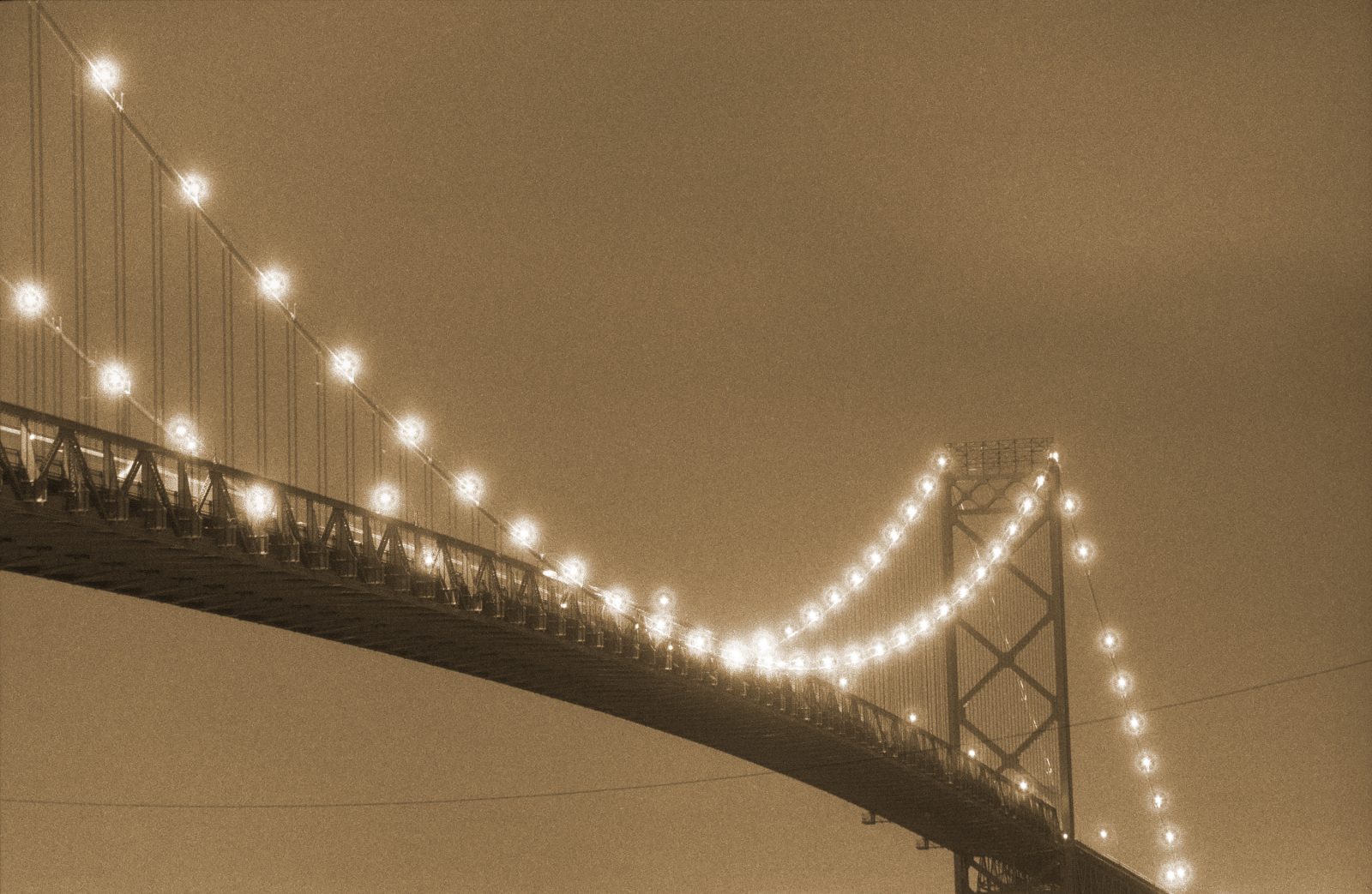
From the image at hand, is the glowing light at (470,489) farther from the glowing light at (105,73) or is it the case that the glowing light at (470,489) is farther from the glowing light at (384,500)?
the glowing light at (105,73)

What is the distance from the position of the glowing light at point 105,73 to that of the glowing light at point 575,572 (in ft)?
36.8

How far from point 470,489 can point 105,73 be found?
1197 cm

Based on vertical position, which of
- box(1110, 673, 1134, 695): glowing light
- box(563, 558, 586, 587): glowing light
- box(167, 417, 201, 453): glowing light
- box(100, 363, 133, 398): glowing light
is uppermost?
box(1110, 673, 1134, 695): glowing light

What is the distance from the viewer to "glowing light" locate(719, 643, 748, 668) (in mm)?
43969

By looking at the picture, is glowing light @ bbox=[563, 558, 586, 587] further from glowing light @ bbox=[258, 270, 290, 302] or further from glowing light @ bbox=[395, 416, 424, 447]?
glowing light @ bbox=[258, 270, 290, 302]

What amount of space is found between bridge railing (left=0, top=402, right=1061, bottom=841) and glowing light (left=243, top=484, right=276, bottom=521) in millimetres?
17

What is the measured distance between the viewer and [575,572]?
40844mm

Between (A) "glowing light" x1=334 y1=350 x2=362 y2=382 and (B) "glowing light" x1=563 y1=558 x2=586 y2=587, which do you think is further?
(B) "glowing light" x1=563 y1=558 x2=586 y2=587

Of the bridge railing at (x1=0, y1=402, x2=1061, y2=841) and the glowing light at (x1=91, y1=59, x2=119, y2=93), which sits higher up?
the glowing light at (x1=91, y1=59, x2=119, y2=93)

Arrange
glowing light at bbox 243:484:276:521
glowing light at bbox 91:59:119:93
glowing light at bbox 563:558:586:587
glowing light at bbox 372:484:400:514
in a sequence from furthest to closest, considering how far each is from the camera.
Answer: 1. glowing light at bbox 563:558:586:587
2. glowing light at bbox 372:484:400:514
3. glowing light at bbox 91:59:119:93
4. glowing light at bbox 243:484:276:521

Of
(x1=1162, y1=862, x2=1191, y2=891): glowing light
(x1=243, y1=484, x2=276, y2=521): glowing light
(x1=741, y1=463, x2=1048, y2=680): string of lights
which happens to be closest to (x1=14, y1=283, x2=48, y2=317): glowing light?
(x1=243, y1=484, x2=276, y2=521): glowing light

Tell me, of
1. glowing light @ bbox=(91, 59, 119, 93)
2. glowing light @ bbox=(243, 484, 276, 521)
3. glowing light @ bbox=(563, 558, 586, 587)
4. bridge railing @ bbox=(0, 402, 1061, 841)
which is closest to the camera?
bridge railing @ bbox=(0, 402, 1061, 841)

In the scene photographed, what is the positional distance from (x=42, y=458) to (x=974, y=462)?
35.1 m

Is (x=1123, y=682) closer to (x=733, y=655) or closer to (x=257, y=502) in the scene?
(x=733, y=655)
